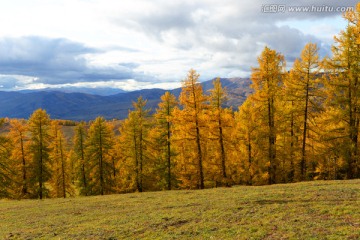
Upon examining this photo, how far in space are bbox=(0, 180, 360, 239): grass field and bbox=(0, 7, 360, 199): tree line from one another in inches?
518

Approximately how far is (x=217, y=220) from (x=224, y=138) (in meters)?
21.2

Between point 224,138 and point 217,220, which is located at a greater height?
point 224,138

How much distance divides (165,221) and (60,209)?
13.2 m

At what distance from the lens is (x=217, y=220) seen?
1591 cm

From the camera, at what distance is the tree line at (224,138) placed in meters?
30.3

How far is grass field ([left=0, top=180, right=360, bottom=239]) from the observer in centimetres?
1311

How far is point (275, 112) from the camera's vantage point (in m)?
34.2

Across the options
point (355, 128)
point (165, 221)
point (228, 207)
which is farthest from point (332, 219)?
point (355, 128)

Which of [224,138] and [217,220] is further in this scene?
[224,138]

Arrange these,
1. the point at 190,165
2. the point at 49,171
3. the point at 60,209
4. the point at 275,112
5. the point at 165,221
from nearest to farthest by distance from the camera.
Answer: the point at 165,221
the point at 60,209
the point at 275,112
the point at 190,165
the point at 49,171

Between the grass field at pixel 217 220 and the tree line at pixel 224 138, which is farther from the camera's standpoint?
the tree line at pixel 224 138

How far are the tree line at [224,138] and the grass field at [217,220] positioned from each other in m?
13.2

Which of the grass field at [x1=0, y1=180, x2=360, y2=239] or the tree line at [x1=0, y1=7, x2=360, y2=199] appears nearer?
the grass field at [x1=0, y1=180, x2=360, y2=239]

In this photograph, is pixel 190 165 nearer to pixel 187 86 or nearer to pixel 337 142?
pixel 187 86
